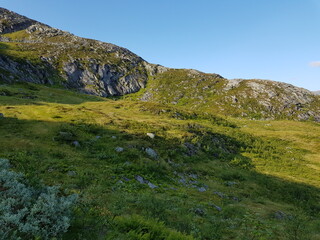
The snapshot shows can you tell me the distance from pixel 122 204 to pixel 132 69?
173931 mm

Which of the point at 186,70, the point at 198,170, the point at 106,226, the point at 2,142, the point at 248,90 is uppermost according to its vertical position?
the point at 186,70

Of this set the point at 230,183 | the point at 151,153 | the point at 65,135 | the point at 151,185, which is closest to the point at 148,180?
the point at 151,185

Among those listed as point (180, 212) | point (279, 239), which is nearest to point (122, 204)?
point (180, 212)

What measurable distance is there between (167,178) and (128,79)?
149 m

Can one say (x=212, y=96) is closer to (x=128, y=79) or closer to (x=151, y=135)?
(x=128, y=79)

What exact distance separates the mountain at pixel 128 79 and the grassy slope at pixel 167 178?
305 feet

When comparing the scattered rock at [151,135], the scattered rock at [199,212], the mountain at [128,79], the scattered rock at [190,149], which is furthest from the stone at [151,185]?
the mountain at [128,79]

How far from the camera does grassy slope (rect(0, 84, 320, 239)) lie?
409 inches

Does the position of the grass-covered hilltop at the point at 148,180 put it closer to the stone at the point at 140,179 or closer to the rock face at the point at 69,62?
the stone at the point at 140,179

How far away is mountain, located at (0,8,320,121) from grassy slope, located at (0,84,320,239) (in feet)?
305

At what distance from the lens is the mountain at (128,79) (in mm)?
124938

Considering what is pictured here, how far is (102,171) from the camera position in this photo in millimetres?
18625

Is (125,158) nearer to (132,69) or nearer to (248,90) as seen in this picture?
(248,90)

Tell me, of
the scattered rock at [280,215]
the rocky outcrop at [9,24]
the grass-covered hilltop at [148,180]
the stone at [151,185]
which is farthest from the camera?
the rocky outcrop at [9,24]
